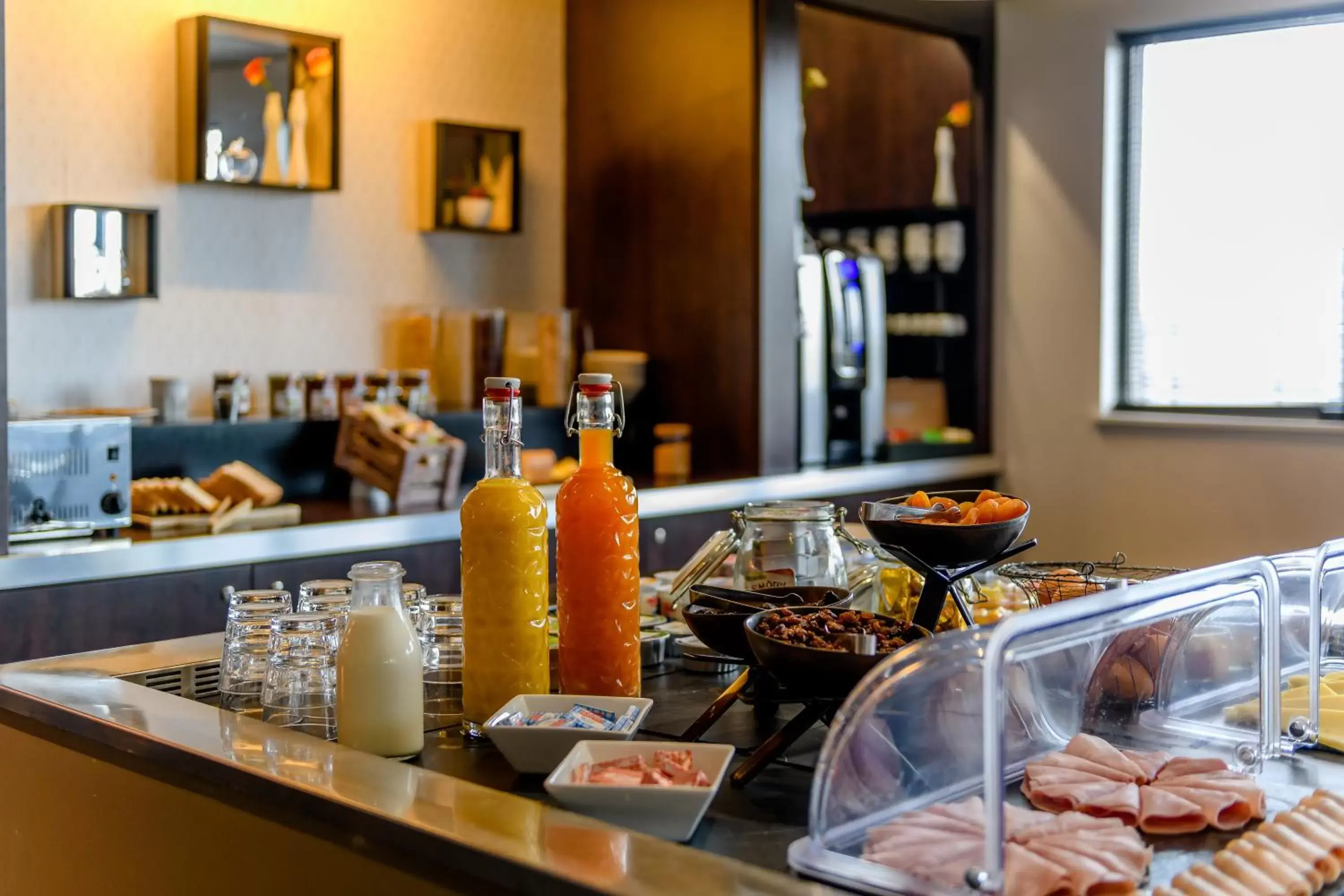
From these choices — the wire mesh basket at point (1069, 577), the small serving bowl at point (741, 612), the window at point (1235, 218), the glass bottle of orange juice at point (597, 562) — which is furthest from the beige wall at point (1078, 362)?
the glass bottle of orange juice at point (597, 562)

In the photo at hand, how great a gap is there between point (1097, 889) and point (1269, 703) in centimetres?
52

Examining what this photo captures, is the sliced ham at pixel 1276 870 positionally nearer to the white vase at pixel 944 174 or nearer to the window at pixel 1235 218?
the window at pixel 1235 218

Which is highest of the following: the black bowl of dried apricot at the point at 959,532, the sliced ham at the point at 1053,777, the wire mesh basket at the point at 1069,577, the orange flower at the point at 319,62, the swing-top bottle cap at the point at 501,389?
the orange flower at the point at 319,62

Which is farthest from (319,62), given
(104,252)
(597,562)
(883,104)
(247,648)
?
(597,562)

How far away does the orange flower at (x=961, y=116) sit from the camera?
5.48m

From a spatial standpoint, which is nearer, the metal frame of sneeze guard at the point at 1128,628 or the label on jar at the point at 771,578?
the metal frame of sneeze guard at the point at 1128,628

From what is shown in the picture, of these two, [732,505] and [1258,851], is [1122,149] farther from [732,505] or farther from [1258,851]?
[1258,851]

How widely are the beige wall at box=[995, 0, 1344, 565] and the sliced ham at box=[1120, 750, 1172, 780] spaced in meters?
3.61

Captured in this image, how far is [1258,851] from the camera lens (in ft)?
3.94

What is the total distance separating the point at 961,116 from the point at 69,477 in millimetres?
3571

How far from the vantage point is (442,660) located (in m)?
1.67

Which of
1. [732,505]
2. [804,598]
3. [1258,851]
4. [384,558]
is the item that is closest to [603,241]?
[732,505]

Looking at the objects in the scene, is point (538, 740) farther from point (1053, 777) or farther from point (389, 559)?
point (389, 559)

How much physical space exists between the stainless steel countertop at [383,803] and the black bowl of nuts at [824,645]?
0.24 metres
